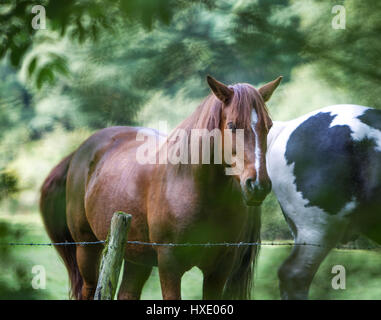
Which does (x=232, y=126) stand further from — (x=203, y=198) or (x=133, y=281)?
(x=133, y=281)

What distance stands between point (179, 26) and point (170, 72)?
421 millimetres

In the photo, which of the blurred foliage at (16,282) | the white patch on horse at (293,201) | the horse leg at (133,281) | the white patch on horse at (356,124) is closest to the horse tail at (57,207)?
the horse leg at (133,281)

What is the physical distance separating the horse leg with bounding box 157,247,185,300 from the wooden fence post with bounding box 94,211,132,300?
17.4 inches

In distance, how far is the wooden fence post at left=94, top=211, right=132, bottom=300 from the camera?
1.83 metres

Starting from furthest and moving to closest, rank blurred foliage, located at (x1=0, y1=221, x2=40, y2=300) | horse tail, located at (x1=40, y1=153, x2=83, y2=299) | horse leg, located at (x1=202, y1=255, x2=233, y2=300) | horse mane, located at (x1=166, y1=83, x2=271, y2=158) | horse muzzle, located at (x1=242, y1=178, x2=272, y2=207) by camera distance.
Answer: blurred foliage, located at (x1=0, y1=221, x2=40, y2=300), horse tail, located at (x1=40, y1=153, x2=83, y2=299), horse leg, located at (x1=202, y1=255, x2=233, y2=300), horse mane, located at (x1=166, y1=83, x2=271, y2=158), horse muzzle, located at (x1=242, y1=178, x2=272, y2=207)

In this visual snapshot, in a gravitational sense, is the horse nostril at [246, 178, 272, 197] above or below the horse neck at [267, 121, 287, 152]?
below

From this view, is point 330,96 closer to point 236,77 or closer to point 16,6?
point 236,77

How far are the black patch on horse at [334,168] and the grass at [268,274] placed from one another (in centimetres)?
145

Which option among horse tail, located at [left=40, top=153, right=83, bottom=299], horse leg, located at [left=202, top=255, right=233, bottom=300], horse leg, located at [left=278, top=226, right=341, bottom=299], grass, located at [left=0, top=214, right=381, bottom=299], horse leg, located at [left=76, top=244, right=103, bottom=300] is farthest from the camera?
grass, located at [left=0, top=214, right=381, bottom=299]

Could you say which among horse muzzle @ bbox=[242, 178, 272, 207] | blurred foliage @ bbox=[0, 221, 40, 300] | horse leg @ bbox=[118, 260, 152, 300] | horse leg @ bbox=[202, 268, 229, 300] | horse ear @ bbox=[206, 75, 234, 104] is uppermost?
horse ear @ bbox=[206, 75, 234, 104]

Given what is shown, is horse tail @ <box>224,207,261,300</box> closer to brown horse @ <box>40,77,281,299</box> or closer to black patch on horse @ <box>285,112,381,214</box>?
brown horse @ <box>40,77,281,299</box>

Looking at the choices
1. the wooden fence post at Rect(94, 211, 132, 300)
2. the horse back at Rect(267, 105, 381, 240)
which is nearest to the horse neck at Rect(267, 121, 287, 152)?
the horse back at Rect(267, 105, 381, 240)

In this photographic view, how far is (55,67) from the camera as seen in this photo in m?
1.80
